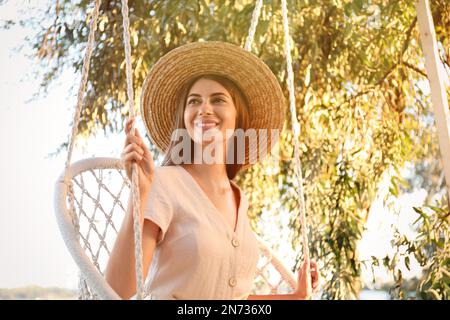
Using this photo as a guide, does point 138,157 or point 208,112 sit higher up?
point 208,112

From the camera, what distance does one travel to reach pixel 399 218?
107 inches

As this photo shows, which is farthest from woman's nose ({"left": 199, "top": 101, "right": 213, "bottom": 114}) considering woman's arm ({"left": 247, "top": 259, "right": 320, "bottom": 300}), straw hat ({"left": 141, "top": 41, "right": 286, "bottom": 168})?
woman's arm ({"left": 247, "top": 259, "right": 320, "bottom": 300})

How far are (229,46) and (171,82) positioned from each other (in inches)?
5.7

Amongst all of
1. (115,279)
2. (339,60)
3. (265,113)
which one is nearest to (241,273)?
(115,279)

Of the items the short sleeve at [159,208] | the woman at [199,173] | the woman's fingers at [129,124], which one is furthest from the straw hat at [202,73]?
the woman's fingers at [129,124]

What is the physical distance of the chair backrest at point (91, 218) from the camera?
1002 mm

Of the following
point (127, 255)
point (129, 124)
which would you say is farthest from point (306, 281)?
point (129, 124)

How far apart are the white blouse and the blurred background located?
1.44 m

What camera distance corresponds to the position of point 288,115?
281 centimetres

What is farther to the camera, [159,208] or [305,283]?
[305,283]

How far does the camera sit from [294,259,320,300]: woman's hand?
4.04 feet

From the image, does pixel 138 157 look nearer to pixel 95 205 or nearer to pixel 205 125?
pixel 205 125

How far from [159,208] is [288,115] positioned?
6.07 feet
